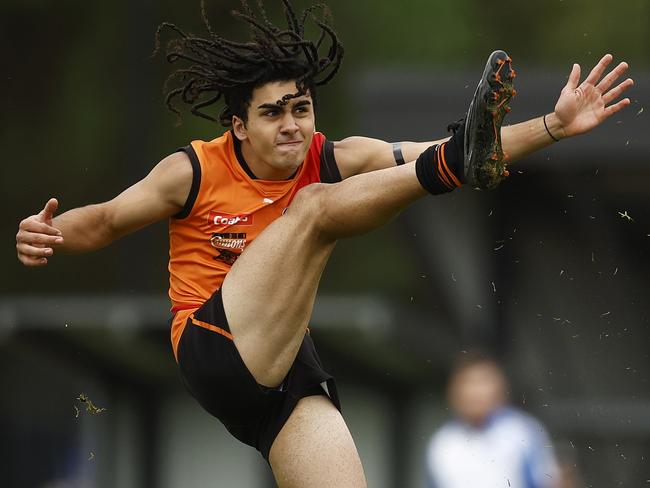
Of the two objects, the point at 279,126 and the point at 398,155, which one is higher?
the point at 279,126

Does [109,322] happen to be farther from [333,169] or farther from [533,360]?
[333,169]

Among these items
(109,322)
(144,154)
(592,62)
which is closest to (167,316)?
(109,322)

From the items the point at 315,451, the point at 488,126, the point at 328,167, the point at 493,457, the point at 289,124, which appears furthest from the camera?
the point at 493,457

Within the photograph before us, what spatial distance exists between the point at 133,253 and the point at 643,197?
6316mm

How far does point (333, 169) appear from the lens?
6.25 metres

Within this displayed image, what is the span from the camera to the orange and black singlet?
20.1 ft

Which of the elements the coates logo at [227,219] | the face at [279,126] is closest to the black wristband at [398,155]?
the face at [279,126]

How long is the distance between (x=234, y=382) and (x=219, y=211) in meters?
0.65

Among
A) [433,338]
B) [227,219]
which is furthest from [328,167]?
[433,338]

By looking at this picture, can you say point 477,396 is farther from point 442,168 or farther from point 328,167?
point 442,168

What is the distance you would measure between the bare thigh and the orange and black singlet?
576 mm

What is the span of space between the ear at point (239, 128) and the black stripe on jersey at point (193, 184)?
195 mm

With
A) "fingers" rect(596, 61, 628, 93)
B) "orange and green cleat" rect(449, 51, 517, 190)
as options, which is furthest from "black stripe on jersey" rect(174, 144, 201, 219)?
"fingers" rect(596, 61, 628, 93)

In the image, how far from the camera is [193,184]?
6.09m
